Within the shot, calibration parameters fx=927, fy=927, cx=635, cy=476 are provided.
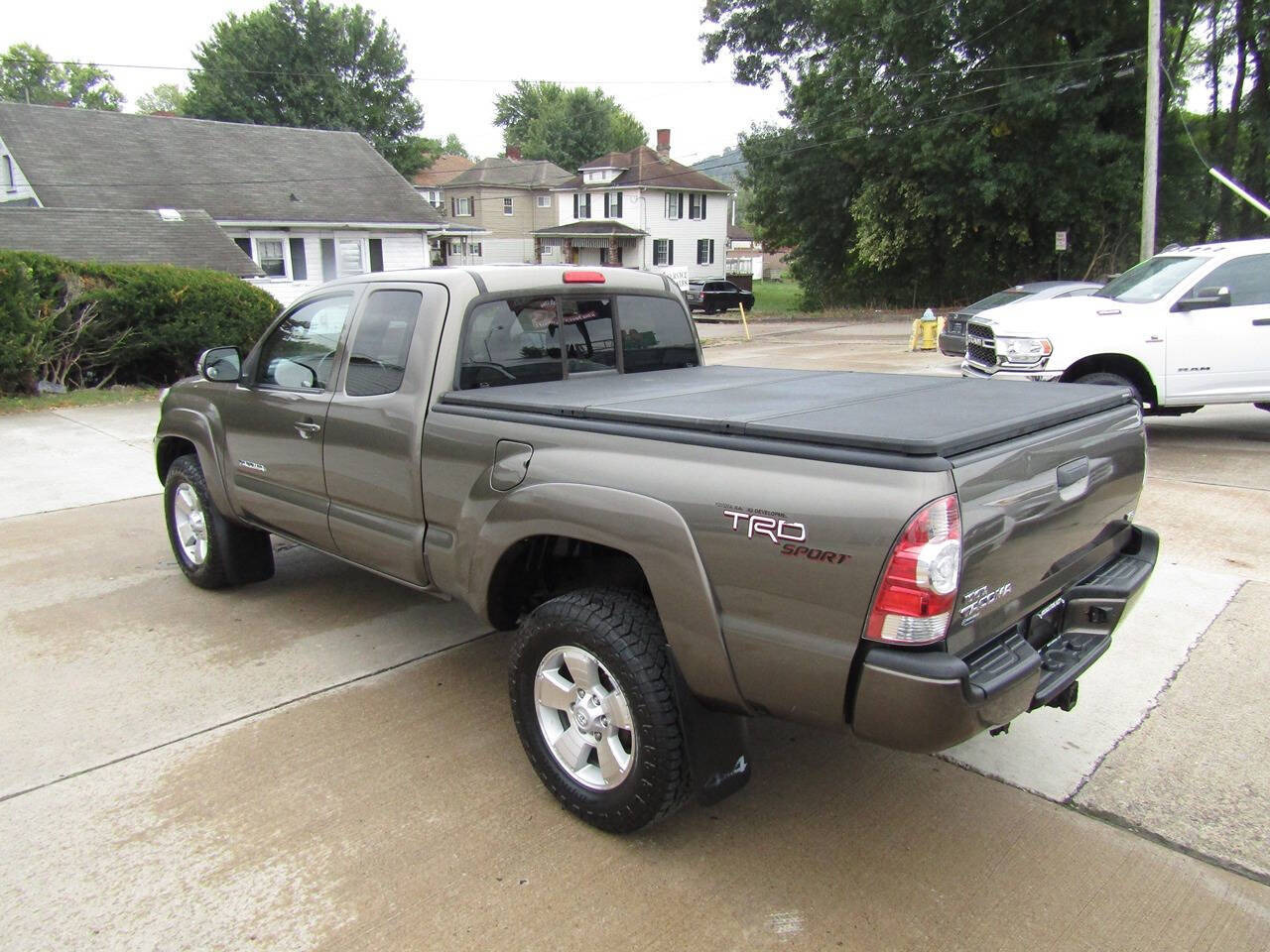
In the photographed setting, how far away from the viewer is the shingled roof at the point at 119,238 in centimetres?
1641

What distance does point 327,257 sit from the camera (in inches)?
1257

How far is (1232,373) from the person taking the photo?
8289 mm

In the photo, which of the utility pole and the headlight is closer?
the headlight

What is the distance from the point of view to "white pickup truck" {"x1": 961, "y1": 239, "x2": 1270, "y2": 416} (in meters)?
8.24

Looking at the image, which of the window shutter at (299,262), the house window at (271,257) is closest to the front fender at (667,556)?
the house window at (271,257)

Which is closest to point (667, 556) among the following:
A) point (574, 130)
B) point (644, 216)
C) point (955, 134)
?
point (955, 134)

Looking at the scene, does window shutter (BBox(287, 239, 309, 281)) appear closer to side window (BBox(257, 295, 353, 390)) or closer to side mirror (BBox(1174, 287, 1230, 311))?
side mirror (BBox(1174, 287, 1230, 311))

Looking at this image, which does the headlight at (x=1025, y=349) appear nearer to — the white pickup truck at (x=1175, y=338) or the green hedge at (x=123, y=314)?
the white pickup truck at (x=1175, y=338)

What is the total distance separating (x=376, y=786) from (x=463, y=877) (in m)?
0.66

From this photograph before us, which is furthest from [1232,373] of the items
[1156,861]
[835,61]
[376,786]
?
[835,61]

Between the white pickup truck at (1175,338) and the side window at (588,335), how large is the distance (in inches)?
195

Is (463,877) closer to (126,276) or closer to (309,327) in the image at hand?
(309,327)

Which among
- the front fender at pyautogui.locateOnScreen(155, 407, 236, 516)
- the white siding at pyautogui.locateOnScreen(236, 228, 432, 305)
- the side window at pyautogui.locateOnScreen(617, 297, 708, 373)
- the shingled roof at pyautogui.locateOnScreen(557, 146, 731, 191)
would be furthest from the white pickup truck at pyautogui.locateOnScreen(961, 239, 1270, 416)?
the shingled roof at pyautogui.locateOnScreen(557, 146, 731, 191)

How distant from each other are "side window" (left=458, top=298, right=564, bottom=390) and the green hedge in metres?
10.8
